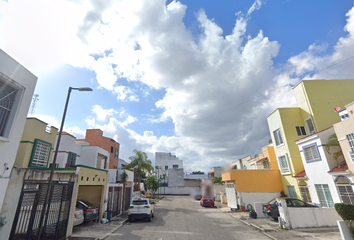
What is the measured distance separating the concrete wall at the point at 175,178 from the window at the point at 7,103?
56.8 m

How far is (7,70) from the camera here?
20.7 feet

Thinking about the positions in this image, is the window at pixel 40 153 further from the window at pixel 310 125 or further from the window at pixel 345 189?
the window at pixel 310 125

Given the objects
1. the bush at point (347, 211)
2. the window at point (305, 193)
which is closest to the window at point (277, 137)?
the window at point (305, 193)

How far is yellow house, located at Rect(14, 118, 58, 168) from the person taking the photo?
40.7ft

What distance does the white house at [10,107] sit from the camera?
6.07m

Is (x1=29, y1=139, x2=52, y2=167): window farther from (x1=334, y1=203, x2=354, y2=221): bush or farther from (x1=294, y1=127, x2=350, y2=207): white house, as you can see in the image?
(x1=294, y1=127, x2=350, y2=207): white house

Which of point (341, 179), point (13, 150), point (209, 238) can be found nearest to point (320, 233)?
point (341, 179)

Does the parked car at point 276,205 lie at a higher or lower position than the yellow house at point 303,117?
lower

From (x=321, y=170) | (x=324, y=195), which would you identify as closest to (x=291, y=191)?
(x=324, y=195)

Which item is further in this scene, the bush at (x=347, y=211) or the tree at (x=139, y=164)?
the tree at (x=139, y=164)

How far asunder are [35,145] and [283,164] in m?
22.8

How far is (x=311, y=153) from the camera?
1554 cm

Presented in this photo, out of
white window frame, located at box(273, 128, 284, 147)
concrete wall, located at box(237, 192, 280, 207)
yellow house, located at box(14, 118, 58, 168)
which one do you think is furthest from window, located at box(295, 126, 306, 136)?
yellow house, located at box(14, 118, 58, 168)

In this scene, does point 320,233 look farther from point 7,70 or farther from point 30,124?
point 30,124
